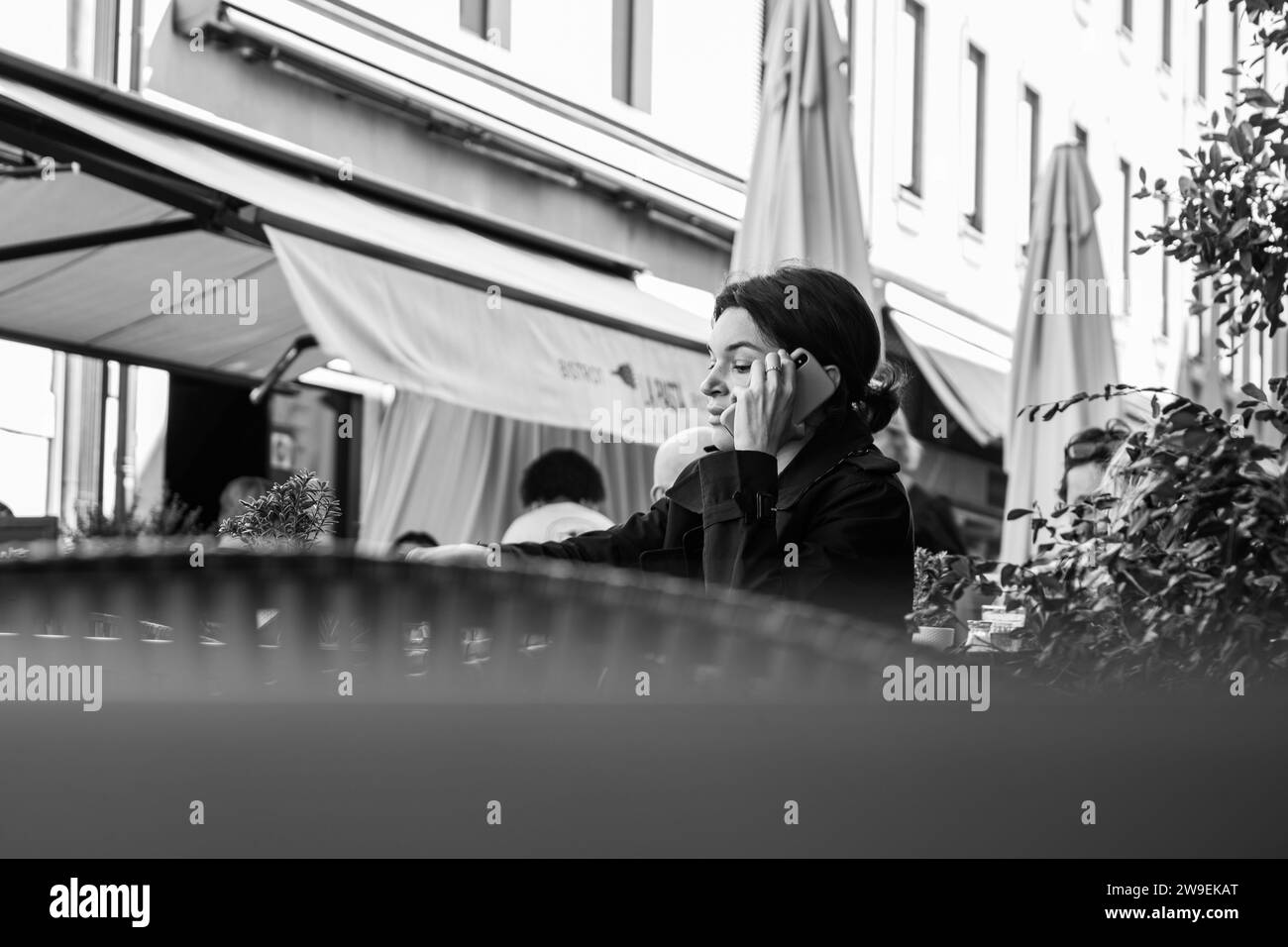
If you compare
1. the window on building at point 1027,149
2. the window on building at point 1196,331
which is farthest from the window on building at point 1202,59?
the window on building at point 1196,331

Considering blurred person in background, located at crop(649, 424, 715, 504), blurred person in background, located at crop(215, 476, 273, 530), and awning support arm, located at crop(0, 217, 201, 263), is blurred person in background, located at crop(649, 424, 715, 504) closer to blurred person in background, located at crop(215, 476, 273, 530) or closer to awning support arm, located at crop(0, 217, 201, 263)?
awning support arm, located at crop(0, 217, 201, 263)

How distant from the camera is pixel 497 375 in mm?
6762

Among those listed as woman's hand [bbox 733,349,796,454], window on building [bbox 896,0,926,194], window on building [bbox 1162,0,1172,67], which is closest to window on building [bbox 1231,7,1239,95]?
woman's hand [bbox 733,349,796,454]

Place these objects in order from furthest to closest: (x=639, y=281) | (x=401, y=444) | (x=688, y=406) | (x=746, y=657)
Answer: (x=639, y=281)
(x=401, y=444)
(x=688, y=406)
(x=746, y=657)

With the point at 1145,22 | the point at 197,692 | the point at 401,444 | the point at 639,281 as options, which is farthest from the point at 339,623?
the point at 1145,22

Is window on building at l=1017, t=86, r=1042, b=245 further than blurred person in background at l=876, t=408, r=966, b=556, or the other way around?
window on building at l=1017, t=86, r=1042, b=245

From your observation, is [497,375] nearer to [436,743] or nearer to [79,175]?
[79,175]

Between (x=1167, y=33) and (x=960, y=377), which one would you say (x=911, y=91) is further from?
(x=1167, y=33)

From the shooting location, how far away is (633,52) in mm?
13188

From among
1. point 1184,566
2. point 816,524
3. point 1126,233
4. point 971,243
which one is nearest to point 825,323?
point 816,524

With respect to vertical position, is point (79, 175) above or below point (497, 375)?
above

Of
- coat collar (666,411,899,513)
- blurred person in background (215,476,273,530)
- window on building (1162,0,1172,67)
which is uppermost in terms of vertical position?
window on building (1162,0,1172,67)

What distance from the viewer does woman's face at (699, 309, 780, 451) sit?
2.58 meters
